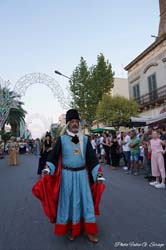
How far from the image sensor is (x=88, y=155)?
3.63 metres

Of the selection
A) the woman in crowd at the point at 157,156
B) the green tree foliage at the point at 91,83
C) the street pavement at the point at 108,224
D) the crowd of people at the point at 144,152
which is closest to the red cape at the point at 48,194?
the street pavement at the point at 108,224

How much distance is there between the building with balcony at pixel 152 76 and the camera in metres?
21.6

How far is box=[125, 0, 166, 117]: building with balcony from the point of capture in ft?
70.9

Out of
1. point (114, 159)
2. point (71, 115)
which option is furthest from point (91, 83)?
point (71, 115)

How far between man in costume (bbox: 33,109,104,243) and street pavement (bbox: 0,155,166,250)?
10.1 inches

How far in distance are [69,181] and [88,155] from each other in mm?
510

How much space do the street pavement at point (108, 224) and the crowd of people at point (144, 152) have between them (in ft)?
3.20

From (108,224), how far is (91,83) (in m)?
23.8

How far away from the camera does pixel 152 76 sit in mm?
23344

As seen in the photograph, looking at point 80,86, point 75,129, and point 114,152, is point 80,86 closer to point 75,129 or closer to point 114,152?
point 114,152

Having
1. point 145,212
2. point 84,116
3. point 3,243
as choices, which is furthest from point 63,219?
point 84,116

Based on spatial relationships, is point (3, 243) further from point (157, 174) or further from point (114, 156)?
point (114, 156)

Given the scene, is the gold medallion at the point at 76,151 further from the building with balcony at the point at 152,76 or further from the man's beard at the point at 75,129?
the building with balcony at the point at 152,76

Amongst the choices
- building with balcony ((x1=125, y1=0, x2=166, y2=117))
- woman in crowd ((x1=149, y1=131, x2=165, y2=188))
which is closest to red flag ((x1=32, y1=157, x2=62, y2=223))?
woman in crowd ((x1=149, y1=131, x2=165, y2=188))
